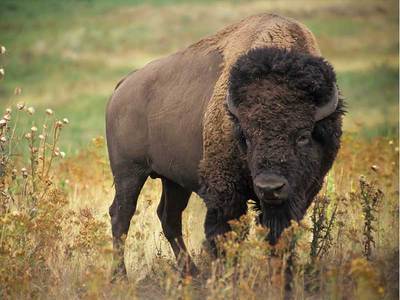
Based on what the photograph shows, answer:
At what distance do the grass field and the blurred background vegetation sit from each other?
0.11m

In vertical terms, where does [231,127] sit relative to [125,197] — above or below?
above

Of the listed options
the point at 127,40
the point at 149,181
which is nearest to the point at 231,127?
the point at 149,181

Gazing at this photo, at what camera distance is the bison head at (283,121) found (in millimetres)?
5953

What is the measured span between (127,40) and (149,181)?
34.8 m

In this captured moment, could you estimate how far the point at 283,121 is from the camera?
6.02 m

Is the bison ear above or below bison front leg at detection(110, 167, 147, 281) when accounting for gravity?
above

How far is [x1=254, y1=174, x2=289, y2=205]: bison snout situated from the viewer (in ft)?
18.9

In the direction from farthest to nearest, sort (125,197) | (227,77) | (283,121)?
1. (125,197)
2. (227,77)
3. (283,121)

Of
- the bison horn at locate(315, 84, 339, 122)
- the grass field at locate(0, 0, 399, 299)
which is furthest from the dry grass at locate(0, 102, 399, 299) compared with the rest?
the bison horn at locate(315, 84, 339, 122)

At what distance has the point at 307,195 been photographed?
6.61m

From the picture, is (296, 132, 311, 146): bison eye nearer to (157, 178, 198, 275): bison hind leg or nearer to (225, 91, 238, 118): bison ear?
(225, 91, 238, 118): bison ear

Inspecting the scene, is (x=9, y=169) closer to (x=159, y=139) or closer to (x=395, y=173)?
(x=159, y=139)

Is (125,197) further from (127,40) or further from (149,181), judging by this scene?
(127,40)

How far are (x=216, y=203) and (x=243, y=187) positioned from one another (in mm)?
250
